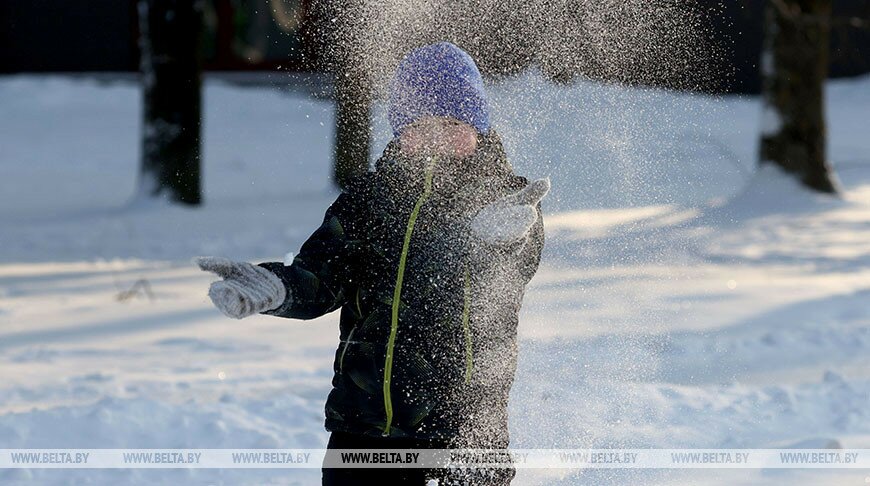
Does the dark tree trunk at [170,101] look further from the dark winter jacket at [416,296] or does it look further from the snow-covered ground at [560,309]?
the dark winter jacket at [416,296]

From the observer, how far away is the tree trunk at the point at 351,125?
827 cm

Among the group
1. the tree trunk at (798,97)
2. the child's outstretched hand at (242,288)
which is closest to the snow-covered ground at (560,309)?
the tree trunk at (798,97)

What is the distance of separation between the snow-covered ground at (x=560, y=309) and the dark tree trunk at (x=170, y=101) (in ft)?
1.00

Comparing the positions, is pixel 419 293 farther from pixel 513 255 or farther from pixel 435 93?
pixel 435 93

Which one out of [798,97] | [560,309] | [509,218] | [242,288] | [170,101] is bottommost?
[170,101]

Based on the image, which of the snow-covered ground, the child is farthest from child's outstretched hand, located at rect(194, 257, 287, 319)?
the snow-covered ground

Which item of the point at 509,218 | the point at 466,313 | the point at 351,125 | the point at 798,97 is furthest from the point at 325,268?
the point at 798,97

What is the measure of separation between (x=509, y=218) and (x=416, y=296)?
0.26 metres

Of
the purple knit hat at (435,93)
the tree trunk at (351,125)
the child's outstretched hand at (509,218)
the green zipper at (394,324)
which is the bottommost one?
the tree trunk at (351,125)

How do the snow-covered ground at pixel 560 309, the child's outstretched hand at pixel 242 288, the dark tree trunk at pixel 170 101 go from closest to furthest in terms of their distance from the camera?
the child's outstretched hand at pixel 242 288 → the snow-covered ground at pixel 560 309 → the dark tree trunk at pixel 170 101

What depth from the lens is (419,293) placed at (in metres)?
2.43

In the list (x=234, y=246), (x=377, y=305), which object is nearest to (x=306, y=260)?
(x=377, y=305)

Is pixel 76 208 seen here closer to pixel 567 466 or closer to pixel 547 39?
pixel 547 39

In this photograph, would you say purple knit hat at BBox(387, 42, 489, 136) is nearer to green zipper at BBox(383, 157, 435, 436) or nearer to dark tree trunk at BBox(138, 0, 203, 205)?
green zipper at BBox(383, 157, 435, 436)
